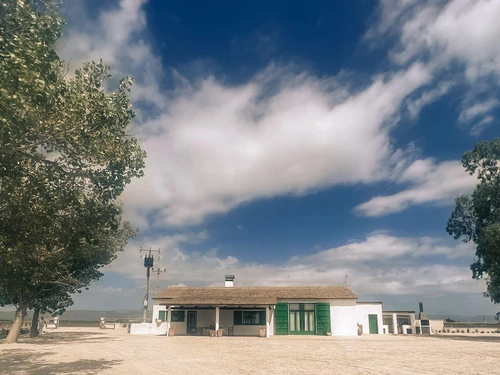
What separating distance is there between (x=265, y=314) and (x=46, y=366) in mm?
23499

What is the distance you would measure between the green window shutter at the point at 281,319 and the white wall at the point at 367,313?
8.58 m

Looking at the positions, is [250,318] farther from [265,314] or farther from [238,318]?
[265,314]

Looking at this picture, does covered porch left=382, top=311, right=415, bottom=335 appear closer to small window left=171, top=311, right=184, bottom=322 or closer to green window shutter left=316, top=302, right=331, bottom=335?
green window shutter left=316, top=302, right=331, bottom=335

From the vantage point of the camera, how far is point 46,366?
14117 mm

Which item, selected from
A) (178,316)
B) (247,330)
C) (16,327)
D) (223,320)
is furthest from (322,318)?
(16,327)

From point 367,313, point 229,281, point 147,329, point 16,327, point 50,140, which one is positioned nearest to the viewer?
point 50,140

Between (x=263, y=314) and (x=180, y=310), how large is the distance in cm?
786

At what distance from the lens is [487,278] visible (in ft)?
112

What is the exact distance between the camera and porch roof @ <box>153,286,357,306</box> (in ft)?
111

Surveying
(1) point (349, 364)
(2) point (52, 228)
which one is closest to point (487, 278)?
(1) point (349, 364)

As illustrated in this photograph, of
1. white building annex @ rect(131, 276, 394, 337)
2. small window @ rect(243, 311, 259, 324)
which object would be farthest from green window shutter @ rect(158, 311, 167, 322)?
small window @ rect(243, 311, 259, 324)

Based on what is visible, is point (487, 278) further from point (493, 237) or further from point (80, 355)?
point (80, 355)

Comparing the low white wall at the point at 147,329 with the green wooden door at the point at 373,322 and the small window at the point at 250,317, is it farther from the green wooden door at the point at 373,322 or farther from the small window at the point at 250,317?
the green wooden door at the point at 373,322

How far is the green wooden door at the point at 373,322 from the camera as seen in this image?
1581 inches
